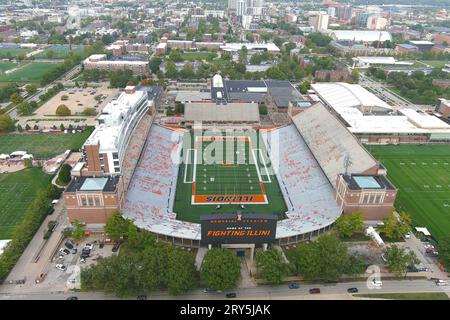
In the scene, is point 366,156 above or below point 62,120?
above

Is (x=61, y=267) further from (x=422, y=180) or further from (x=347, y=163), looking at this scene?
(x=422, y=180)

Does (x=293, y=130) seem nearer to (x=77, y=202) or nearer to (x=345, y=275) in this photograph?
(x=345, y=275)

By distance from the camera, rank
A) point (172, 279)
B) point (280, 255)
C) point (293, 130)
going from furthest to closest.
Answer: point (293, 130) → point (280, 255) → point (172, 279)

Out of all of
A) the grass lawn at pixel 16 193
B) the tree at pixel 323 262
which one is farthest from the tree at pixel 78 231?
the tree at pixel 323 262

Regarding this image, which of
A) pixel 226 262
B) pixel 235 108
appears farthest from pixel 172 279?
pixel 235 108

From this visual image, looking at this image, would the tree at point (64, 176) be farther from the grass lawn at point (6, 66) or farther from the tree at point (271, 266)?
the grass lawn at point (6, 66)

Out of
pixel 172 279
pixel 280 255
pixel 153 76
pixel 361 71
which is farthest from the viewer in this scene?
pixel 361 71

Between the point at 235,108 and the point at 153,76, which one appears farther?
the point at 153,76
